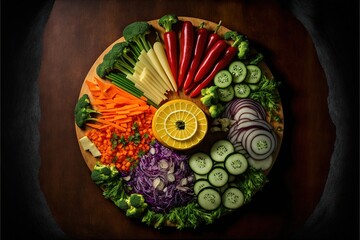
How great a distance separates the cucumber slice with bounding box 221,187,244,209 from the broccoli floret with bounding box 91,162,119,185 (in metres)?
1.18

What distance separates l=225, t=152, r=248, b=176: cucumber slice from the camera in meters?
4.74

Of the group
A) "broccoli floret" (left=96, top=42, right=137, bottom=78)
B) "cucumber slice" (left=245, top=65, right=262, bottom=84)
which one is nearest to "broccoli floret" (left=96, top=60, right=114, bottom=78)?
"broccoli floret" (left=96, top=42, right=137, bottom=78)

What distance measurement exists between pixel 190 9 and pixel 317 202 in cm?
272

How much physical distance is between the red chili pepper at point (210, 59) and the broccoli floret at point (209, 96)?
177 millimetres

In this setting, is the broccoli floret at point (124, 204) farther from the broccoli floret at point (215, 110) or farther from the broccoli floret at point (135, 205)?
the broccoli floret at point (215, 110)

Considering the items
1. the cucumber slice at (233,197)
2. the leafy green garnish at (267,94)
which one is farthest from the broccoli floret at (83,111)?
the leafy green garnish at (267,94)

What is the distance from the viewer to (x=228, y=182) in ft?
15.9

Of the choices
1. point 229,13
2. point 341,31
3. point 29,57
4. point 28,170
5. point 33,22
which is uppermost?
point 341,31

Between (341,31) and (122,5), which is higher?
(341,31)

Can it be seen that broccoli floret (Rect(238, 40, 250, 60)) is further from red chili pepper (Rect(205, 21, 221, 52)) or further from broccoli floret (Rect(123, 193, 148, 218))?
broccoli floret (Rect(123, 193, 148, 218))

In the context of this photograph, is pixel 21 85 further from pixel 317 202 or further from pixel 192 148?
pixel 317 202

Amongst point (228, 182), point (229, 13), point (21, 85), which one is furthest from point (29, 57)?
point (228, 182)

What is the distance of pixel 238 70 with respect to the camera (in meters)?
4.96

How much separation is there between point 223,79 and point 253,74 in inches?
13.5
